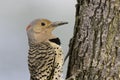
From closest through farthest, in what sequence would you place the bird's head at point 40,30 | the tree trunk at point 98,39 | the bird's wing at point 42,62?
the tree trunk at point 98,39 → the bird's wing at point 42,62 → the bird's head at point 40,30

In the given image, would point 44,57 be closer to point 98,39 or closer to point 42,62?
point 42,62

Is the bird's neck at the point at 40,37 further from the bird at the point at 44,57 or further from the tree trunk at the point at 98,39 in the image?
the tree trunk at the point at 98,39

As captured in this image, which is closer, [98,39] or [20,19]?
[98,39]

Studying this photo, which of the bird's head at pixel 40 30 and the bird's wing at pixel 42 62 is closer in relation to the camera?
the bird's wing at pixel 42 62

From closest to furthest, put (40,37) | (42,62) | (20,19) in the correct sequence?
(42,62), (40,37), (20,19)

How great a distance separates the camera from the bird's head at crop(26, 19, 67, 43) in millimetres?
3971

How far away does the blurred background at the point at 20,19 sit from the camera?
5.31 meters

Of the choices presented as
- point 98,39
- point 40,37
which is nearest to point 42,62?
point 40,37

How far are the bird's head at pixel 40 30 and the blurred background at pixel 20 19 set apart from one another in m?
1.15

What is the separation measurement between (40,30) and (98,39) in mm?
735

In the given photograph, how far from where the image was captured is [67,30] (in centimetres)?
512

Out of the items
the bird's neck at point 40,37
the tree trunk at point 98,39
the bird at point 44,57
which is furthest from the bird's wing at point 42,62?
the tree trunk at point 98,39

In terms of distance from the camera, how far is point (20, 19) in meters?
5.45

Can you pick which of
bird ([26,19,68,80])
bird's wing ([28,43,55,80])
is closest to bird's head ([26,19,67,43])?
bird ([26,19,68,80])
